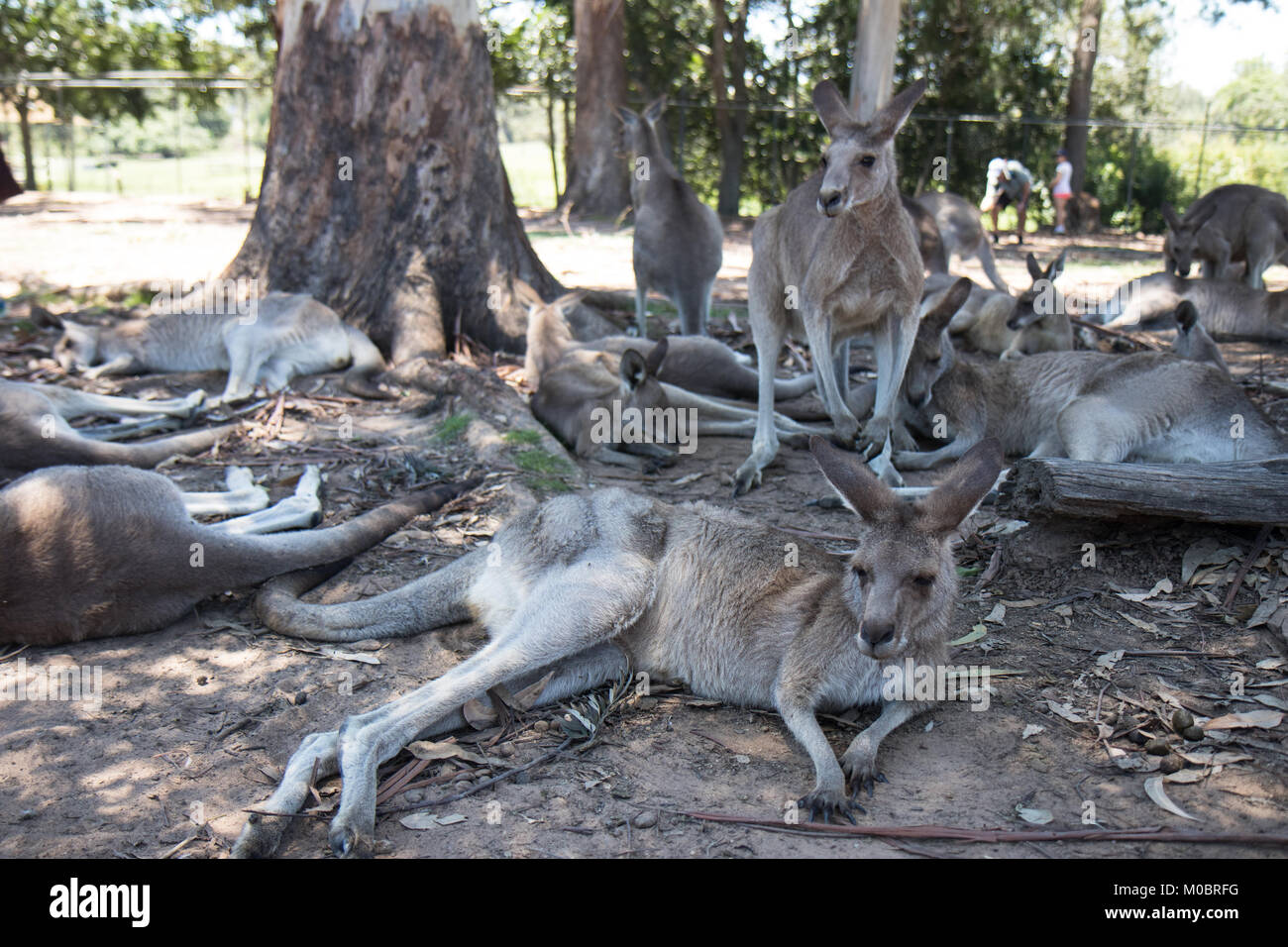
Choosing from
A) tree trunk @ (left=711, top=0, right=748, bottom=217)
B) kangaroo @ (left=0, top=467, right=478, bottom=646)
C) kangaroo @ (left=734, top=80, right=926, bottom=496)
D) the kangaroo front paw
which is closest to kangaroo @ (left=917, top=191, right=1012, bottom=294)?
kangaroo @ (left=734, top=80, right=926, bottom=496)

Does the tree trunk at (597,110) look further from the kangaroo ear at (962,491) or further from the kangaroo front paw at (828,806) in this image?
the kangaroo front paw at (828,806)

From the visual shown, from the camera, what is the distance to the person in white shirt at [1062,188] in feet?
65.5

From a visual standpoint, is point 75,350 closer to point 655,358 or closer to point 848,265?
point 655,358

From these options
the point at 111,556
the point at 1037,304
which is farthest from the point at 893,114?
the point at 111,556

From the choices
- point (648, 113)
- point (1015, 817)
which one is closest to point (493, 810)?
point (1015, 817)

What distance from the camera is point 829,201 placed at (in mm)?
5109

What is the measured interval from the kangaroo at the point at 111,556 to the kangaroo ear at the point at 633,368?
8.52 feet

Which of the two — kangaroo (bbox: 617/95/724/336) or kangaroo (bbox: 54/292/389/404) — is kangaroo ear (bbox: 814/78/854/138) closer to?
kangaroo (bbox: 617/95/724/336)

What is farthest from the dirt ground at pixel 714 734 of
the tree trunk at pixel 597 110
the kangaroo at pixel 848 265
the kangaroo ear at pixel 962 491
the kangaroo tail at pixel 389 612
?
the tree trunk at pixel 597 110

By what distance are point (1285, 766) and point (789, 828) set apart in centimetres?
153

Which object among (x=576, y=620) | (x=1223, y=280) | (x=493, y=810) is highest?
(x=1223, y=280)

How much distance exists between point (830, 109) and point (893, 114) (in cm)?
43

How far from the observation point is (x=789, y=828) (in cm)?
305

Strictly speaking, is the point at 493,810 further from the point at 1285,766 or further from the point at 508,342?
the point at 508,342
